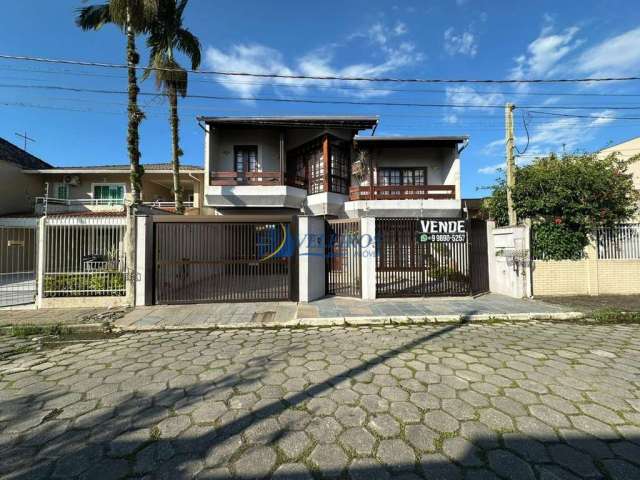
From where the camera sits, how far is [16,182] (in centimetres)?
1562

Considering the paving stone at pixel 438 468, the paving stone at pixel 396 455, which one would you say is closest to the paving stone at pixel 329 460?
the paving stone at pixel 396 455

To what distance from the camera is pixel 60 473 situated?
191cm

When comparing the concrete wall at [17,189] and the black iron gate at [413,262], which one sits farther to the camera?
the concrete wall at [17,189]

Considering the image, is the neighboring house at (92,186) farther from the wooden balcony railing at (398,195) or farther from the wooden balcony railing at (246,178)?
the wooden balcony railing at (398,195)

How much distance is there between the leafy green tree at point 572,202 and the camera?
805 centimetres

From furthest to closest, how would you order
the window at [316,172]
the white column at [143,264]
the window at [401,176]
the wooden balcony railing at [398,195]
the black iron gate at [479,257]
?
the window at [401,176] → the window at [316,172] → the wooden balcony railing at [398,195] → the black iron gate at [479,257] → the white column at [143,264]

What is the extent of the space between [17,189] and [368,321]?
71.7ft

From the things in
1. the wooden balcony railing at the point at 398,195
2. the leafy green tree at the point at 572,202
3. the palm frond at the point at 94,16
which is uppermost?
the palm frond at the point at 94,16

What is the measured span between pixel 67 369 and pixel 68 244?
489 cm

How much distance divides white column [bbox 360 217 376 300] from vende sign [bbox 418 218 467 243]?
1.46 metres

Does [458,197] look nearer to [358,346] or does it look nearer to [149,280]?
[358,346]

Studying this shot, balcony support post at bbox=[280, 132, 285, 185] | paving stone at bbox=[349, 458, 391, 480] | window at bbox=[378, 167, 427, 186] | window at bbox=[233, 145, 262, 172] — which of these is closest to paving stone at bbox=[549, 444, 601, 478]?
paving stone at bbox=[349, 458, 391, 480]

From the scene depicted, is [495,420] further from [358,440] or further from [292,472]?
[292,472]

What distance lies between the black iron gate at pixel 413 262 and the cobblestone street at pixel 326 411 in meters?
3.33
